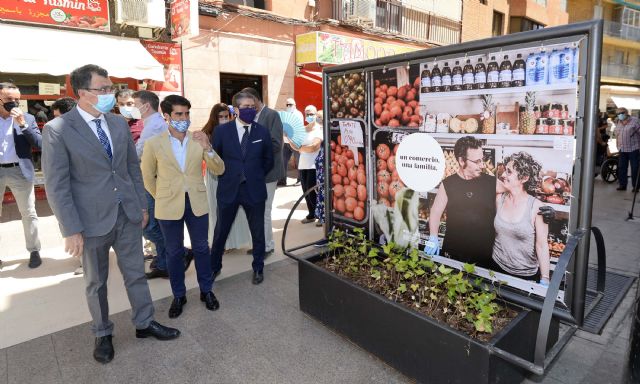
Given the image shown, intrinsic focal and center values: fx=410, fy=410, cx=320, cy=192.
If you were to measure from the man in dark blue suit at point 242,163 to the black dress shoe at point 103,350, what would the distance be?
1443 millimetres

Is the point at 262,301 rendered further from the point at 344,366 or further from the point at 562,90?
the point at 562,90

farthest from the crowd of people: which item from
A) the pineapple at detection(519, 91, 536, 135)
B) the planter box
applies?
the pineapple at detection(519, 91, 536, 135)

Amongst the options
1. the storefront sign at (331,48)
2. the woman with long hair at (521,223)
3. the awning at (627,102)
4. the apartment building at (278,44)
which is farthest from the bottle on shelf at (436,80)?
the awning at (627,102)

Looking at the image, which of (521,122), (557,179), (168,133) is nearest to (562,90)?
(521,122)

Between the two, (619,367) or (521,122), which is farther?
(619,367)

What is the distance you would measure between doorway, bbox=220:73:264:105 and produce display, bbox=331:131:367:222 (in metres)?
8.61

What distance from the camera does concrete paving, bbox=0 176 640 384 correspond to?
9.31 ft

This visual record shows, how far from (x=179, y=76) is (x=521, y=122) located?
373 inches

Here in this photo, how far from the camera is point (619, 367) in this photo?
2896 mm

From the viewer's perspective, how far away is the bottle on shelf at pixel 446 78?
274 cm

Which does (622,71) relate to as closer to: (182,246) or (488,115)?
(488,115)

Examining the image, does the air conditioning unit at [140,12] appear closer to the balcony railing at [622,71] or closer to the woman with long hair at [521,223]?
the woman with long hair at [521,223]

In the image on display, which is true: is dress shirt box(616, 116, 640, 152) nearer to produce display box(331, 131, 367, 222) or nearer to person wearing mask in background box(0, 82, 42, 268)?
produce display box(331, 131, 367, 222)

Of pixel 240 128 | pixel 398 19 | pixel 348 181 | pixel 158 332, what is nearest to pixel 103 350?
pixel 158 332
